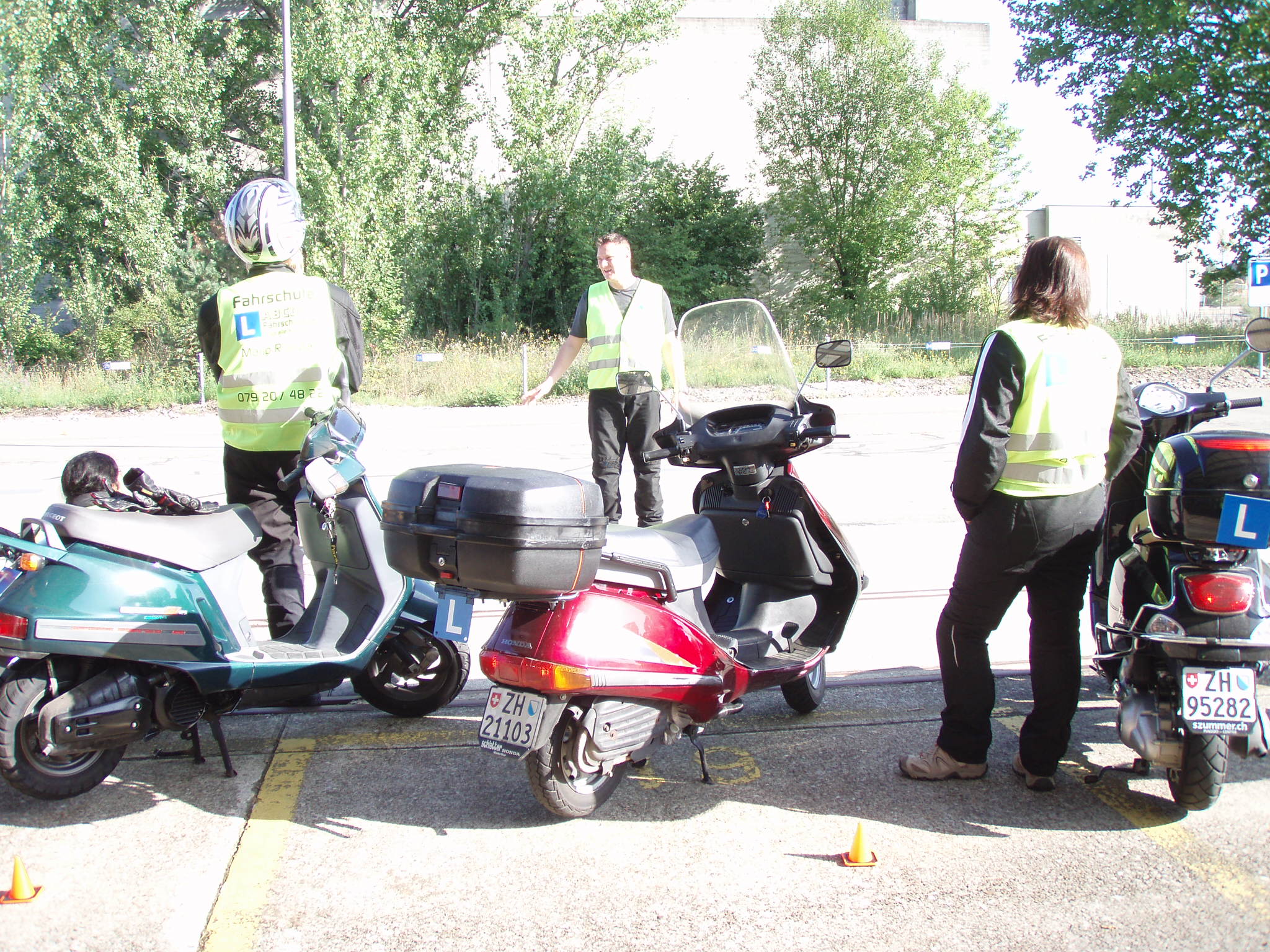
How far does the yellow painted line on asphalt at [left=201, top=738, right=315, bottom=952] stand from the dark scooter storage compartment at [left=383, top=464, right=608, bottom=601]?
926 millimetres

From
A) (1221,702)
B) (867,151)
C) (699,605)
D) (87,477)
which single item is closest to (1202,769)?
(1221,702)

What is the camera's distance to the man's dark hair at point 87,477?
14.0 ft

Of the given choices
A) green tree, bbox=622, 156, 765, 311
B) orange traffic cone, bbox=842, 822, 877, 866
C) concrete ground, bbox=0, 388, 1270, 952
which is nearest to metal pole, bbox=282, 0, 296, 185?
green tree, bbox=622, 156, 765, 311

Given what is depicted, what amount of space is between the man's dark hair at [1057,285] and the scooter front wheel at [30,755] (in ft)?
11.0

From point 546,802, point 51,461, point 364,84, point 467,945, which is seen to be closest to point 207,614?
point 546,802

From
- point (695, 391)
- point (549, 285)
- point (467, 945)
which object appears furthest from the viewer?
point (549, 285)

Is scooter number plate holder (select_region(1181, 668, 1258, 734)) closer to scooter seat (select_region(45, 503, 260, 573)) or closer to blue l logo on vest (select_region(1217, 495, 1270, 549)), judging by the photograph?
blue l logo on vest (select_region(1217, 495, 1270, 549))

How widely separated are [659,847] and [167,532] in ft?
6.48

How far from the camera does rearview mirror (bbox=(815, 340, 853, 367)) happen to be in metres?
3.90

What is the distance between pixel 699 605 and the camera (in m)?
3.71

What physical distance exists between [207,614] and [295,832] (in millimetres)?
865

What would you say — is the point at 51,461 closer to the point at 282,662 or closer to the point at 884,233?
the point at 282,662

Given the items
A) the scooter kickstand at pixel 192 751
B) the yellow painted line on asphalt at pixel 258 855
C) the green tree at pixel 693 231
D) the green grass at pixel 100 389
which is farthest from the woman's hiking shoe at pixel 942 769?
the green tree at pixel 693 231

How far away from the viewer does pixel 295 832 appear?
11.0 ft
